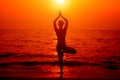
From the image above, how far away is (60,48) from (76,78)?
5.00 ft

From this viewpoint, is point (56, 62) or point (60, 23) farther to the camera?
point (56, 62)

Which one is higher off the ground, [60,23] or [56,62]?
[60,23]

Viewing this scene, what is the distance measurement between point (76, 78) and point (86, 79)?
1.45ft

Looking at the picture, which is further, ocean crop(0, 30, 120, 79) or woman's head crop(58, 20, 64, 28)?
ocean crop(0, 30, 120, 79)

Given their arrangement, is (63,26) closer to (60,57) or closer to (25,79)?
(60,57)

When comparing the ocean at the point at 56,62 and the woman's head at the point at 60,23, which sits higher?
the woman's head at the point at 60,23

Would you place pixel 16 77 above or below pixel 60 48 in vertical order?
below

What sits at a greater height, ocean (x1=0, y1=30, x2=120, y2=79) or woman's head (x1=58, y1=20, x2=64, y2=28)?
woman's head (x1=58, y1=20, x2=64, y2=28)

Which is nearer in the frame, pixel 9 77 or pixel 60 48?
pixel 60 48

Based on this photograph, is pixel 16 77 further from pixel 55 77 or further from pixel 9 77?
pixel 55 77

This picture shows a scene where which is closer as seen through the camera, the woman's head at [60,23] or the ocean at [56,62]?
the woman's head at [60,23]

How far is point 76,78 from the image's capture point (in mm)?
12133

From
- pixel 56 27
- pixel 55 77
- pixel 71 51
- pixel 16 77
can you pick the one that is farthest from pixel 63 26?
pixel 16 77

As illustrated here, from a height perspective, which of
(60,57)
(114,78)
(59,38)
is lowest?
(114,78)
